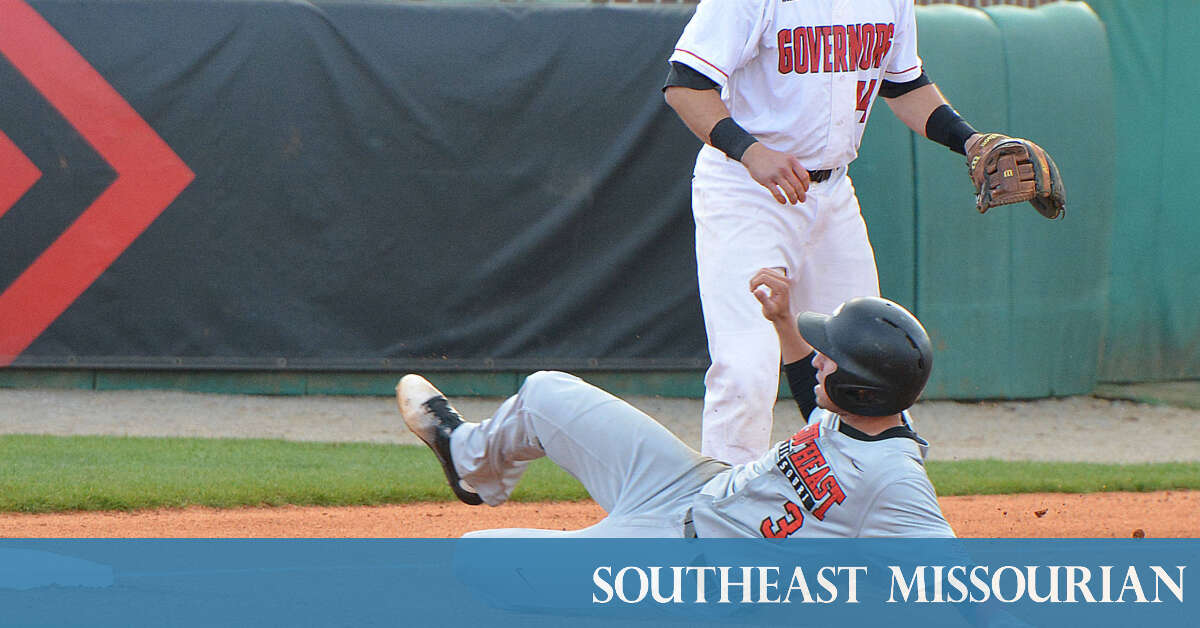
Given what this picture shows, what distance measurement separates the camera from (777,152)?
3408mm

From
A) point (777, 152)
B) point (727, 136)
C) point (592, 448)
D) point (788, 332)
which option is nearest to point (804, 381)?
point (788, 332)

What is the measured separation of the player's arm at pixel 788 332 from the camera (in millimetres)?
2959

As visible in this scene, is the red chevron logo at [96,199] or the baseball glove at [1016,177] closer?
the baseball glove at [1016,177]

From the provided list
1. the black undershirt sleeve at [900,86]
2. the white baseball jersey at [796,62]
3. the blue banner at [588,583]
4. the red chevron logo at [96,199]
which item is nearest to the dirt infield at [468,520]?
the blue banner at [588,583]

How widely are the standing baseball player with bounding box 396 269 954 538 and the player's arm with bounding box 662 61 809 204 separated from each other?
1.35ft

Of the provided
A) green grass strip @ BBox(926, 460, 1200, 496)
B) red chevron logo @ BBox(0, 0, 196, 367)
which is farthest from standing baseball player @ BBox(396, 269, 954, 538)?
red chevron logo @ BBox(0, 0, 196, 367)

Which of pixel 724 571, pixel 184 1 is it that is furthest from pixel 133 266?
pixel 724 571

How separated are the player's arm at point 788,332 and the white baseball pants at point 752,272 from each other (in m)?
0.32

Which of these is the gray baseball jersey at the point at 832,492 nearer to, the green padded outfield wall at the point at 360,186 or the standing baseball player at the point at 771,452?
the standing baseball player at the point at 771,452

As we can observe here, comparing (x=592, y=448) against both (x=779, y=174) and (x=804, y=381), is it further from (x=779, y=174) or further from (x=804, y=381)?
(x=779, y=174)

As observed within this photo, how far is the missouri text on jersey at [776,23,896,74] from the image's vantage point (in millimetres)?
3607

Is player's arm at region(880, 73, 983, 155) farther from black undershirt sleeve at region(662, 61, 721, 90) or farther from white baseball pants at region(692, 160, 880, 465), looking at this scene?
black undershirt sleeve at region(662, 61, 721, 90)

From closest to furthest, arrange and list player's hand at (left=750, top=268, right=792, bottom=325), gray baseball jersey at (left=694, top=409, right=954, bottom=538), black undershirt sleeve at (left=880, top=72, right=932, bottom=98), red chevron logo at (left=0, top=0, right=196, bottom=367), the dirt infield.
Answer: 1. gray baseball jersey at (left=694, top=409, right=954, bottom=538)
2. player's hand at (left=750, top=268, right=792, bottom=325)
3. black undershirt sleeve at (left=880, top=72, right=932, bottom=98)
4. the dirt infield
5. red chevron logo at (left=0, top=0, right=196, bottom=367)

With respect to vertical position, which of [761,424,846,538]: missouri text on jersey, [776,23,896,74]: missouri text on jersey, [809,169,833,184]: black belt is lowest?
[761,424,846,538]: missouri text on jersey
